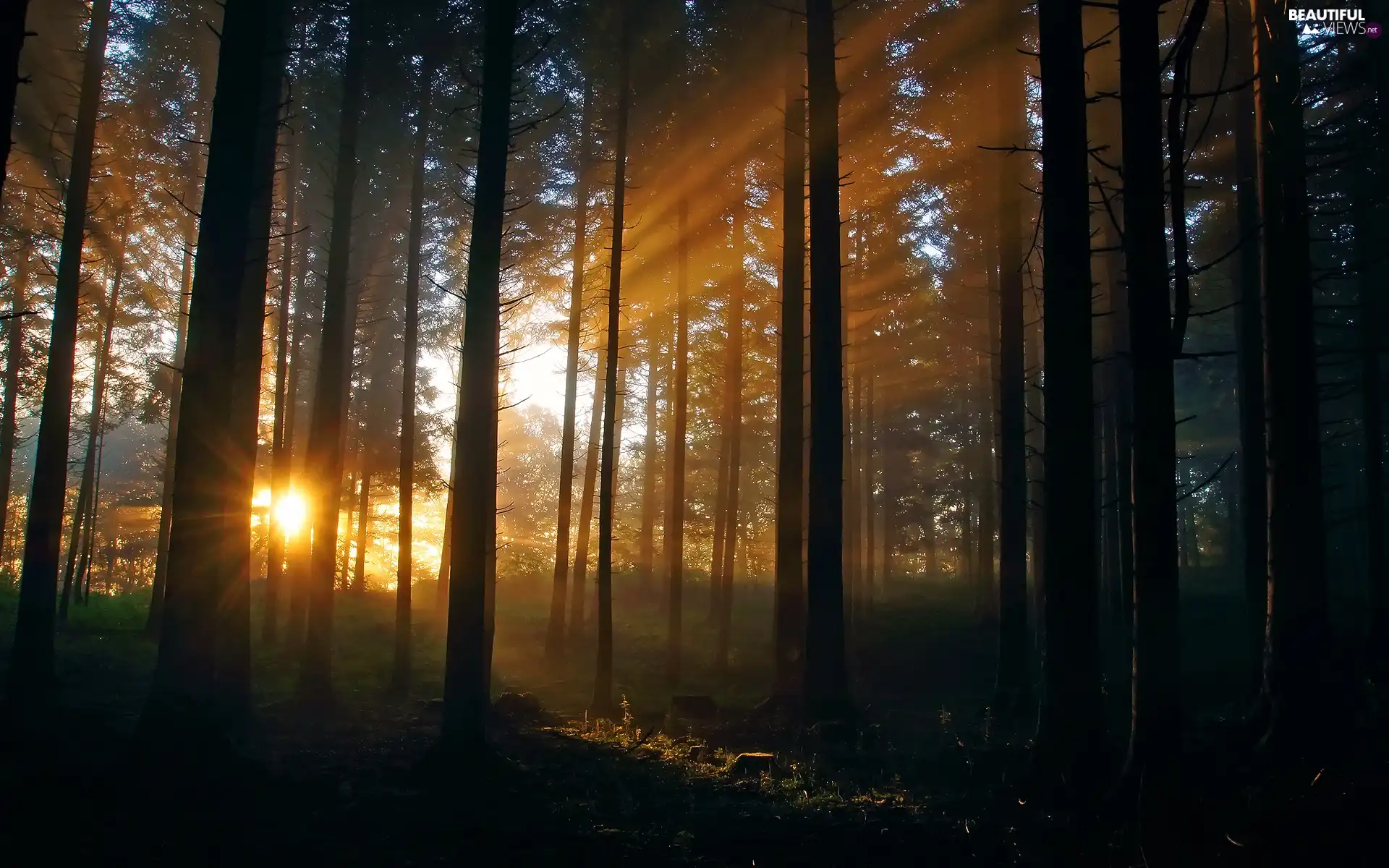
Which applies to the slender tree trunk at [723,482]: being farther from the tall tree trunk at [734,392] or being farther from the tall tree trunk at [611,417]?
the tall tree trunk at [611,417]

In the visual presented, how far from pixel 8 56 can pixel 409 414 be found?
12.4m

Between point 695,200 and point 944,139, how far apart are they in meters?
5.97

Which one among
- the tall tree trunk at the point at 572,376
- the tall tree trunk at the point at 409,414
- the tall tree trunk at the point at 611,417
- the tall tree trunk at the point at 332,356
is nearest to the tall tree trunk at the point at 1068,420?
the tall tree trunk at the point at 611,417

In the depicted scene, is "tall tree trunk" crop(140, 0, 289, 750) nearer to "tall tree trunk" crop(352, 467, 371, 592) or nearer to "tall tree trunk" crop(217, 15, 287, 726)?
"tall tree trunk" crop(217, 15, 287, 726)

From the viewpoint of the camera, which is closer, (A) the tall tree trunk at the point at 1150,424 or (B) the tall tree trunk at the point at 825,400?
(A) the tall tree trunk at the point at 1150,424

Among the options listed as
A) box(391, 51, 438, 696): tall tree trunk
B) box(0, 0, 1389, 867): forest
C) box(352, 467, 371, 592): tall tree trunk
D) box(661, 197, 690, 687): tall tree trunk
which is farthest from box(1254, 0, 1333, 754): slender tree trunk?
box(352, 467, 371, 592): tall tree trunk

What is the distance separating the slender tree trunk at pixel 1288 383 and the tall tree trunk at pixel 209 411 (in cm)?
1172

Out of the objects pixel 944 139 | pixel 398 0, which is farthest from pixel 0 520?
pixel 944 139

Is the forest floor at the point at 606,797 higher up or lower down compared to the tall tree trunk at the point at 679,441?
lower down

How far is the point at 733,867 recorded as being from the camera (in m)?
6.14

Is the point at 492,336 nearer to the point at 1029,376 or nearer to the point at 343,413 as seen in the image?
the point at 343,413

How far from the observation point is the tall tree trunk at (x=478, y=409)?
Result: 30.8 feet

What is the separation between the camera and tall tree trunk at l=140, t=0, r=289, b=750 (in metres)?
8.44

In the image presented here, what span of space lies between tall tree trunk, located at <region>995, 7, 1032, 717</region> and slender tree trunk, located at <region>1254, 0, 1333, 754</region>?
4.61m
